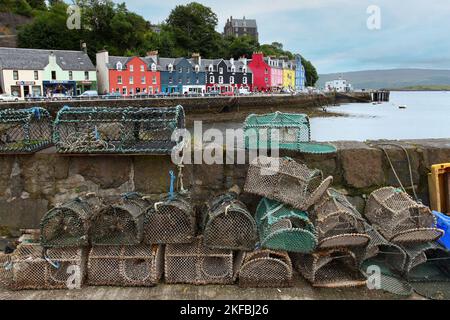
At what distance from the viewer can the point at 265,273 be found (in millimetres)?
3041

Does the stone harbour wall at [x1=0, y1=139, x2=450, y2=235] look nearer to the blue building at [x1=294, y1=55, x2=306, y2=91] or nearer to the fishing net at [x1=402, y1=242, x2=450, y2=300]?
the fishing net at [x1=402, y1=242, x2=450, y2=300]

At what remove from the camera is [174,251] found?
3.16m

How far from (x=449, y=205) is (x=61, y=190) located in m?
3.74

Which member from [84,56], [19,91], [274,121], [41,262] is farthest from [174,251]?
[84,56]

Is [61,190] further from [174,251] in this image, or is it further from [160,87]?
[160,87]

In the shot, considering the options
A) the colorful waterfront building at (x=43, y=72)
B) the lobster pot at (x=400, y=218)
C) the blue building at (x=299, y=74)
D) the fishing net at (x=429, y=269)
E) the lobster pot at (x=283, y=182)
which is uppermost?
the blue building at (x=299, y=74)

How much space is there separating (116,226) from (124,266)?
1.06ft

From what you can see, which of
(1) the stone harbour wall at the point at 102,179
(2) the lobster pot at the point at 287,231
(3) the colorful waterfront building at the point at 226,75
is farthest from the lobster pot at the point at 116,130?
(3) the colorful waterfront building at the point at 226,75

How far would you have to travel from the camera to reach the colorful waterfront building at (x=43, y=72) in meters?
43.5

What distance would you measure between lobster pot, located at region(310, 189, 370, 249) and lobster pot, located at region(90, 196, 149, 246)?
141cm

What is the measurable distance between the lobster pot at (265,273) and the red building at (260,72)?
7368 centimetres

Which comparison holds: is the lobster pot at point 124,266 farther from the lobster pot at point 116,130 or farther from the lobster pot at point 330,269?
the lobster pot at point 330,269

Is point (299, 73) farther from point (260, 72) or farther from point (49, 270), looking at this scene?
point (49, 270)

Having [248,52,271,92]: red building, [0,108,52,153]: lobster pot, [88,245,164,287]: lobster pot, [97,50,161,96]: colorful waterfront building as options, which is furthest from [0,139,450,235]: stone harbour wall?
[248,52,271,92]: red building
